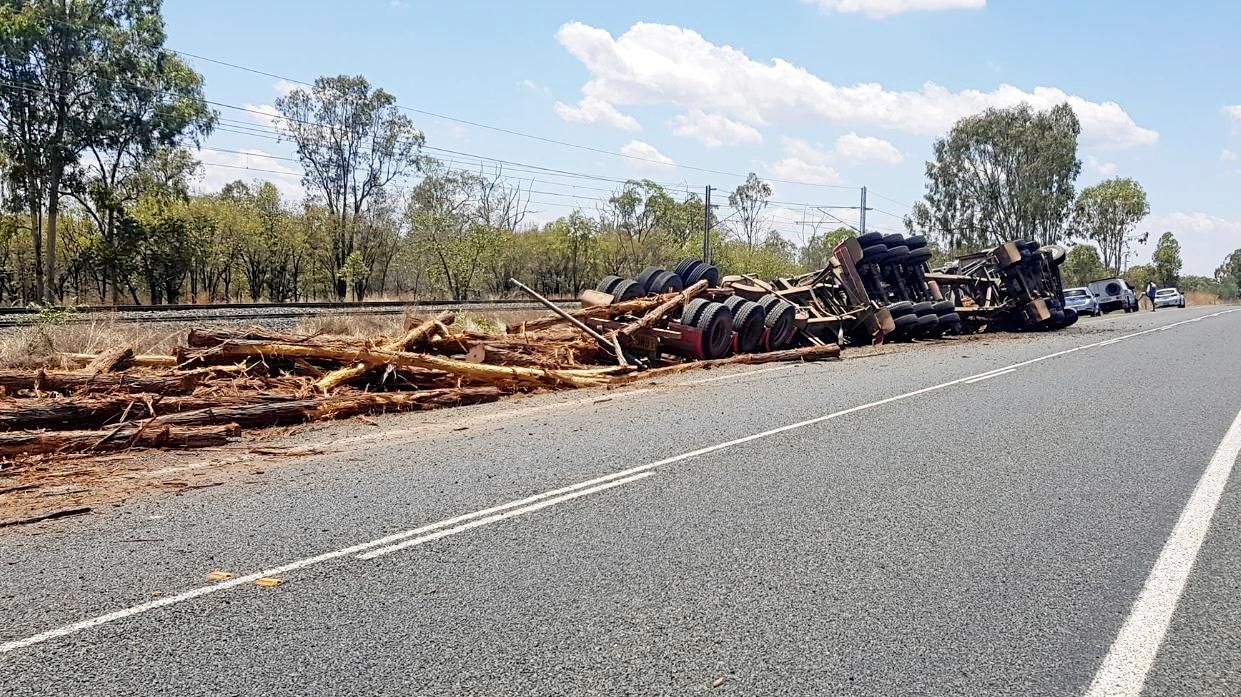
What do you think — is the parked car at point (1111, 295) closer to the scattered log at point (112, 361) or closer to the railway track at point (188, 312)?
the railway track at point (188, 312)

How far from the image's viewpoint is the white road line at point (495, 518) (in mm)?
4909

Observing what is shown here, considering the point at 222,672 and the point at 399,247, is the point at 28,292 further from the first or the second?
the point at 222,672

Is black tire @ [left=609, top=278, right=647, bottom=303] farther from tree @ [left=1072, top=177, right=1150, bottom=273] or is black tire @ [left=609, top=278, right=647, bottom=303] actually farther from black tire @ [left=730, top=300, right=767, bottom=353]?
tree @ [left=1072, top=177, right=1150, bottom=273]

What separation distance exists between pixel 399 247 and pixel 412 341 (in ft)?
146

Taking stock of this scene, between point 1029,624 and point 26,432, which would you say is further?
point 26,432

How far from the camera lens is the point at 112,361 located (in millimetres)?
10523

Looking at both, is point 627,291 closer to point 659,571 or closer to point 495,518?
point 495,518

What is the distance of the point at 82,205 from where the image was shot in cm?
3497

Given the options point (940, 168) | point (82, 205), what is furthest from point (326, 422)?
point (940, 168)

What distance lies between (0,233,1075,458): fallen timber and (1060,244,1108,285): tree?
68.9 metres

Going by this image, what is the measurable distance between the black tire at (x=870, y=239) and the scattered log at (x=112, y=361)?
1574 centimetres

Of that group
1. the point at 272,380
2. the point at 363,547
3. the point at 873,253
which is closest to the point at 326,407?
the point at 272,380

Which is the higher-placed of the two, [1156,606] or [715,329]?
[715,329]

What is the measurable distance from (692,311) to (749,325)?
1.53 meters
